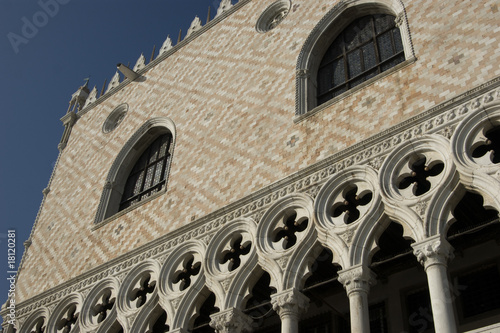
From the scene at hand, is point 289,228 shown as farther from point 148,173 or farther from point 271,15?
point 271,15

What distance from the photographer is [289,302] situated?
23.8 ft

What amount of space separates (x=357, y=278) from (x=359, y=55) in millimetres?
4195

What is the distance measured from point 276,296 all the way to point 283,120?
9.73 ft

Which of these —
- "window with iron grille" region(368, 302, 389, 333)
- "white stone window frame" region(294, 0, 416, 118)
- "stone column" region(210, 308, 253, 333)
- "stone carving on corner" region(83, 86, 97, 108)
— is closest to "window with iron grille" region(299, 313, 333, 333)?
"window with iron grille" region(368, 302, 389, 333)

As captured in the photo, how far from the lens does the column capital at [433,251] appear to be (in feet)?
20.8

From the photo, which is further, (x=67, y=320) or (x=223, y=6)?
(x=223, y=6)

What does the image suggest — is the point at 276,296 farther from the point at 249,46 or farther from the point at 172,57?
the point at 172,57

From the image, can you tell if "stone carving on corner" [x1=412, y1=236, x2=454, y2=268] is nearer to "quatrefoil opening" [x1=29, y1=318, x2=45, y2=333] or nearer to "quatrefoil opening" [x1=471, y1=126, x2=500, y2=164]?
"quatrefoil opening" [x1=471, y1=126, x2=500, y2=164]

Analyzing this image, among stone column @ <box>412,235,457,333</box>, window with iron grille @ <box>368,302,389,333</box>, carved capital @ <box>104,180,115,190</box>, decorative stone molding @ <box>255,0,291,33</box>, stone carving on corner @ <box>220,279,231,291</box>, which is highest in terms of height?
decorative stone molding @ <box>255,0,291,33</box>

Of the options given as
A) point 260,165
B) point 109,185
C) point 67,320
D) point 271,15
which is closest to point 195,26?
point 271,15

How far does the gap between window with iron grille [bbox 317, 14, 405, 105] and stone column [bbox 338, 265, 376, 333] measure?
345 centimetres

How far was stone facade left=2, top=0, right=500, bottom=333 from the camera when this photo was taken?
7152 millimetres

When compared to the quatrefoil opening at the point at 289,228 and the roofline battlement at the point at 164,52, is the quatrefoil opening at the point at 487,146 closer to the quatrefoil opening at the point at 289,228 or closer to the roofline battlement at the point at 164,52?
the quatrefoil opening at the point at 289,228

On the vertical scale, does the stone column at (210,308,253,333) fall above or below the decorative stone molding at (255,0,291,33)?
below
